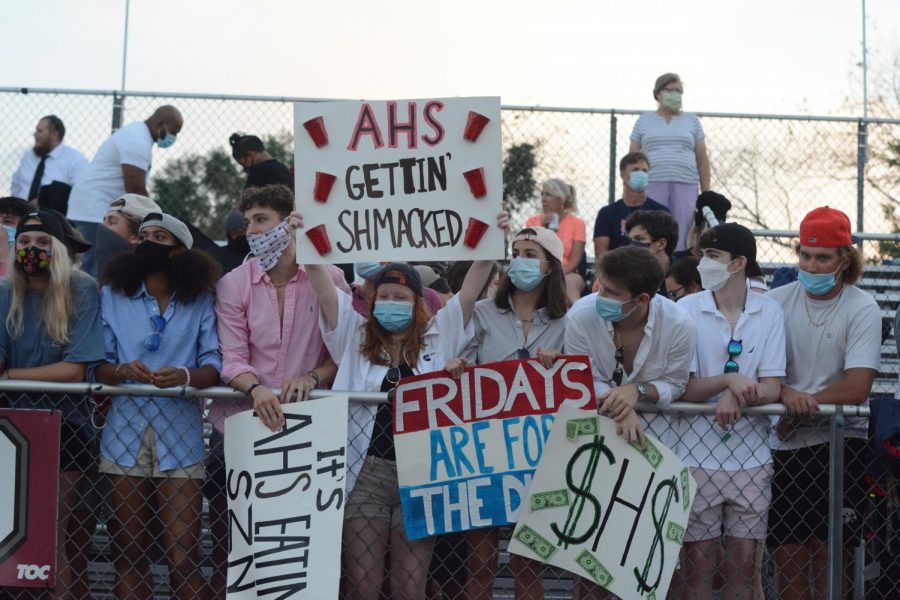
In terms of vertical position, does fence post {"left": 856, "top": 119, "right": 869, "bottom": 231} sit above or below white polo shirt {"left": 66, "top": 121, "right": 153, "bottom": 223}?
above

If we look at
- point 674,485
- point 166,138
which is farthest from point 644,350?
point 166,138

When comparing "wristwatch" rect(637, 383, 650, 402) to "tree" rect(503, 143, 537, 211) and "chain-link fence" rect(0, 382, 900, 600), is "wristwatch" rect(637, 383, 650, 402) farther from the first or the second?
"tree" rect(503, 143, 537, 211)

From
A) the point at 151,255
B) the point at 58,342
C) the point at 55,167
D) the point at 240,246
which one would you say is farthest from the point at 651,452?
the point at 55,167

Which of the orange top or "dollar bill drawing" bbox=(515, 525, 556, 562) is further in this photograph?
the orange top

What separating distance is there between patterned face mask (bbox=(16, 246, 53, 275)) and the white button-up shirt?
4.83 metres

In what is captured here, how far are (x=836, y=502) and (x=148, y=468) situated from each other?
9.56 ft

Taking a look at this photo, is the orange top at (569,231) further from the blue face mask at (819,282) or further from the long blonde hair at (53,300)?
the long blonde hair at (53,300)

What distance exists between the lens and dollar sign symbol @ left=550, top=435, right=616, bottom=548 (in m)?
5.12

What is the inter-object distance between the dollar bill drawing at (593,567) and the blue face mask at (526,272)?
4.26 ft

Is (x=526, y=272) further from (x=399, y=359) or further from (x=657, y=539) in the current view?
(x=657, y=539)

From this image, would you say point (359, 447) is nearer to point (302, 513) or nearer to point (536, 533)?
point (302, 513)

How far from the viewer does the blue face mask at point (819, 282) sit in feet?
18.7

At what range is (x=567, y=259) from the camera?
9.52 meters

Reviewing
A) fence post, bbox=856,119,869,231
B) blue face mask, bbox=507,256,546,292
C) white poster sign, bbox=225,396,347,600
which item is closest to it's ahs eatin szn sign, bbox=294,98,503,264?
blue face mask, bbox=507,256,546,292
